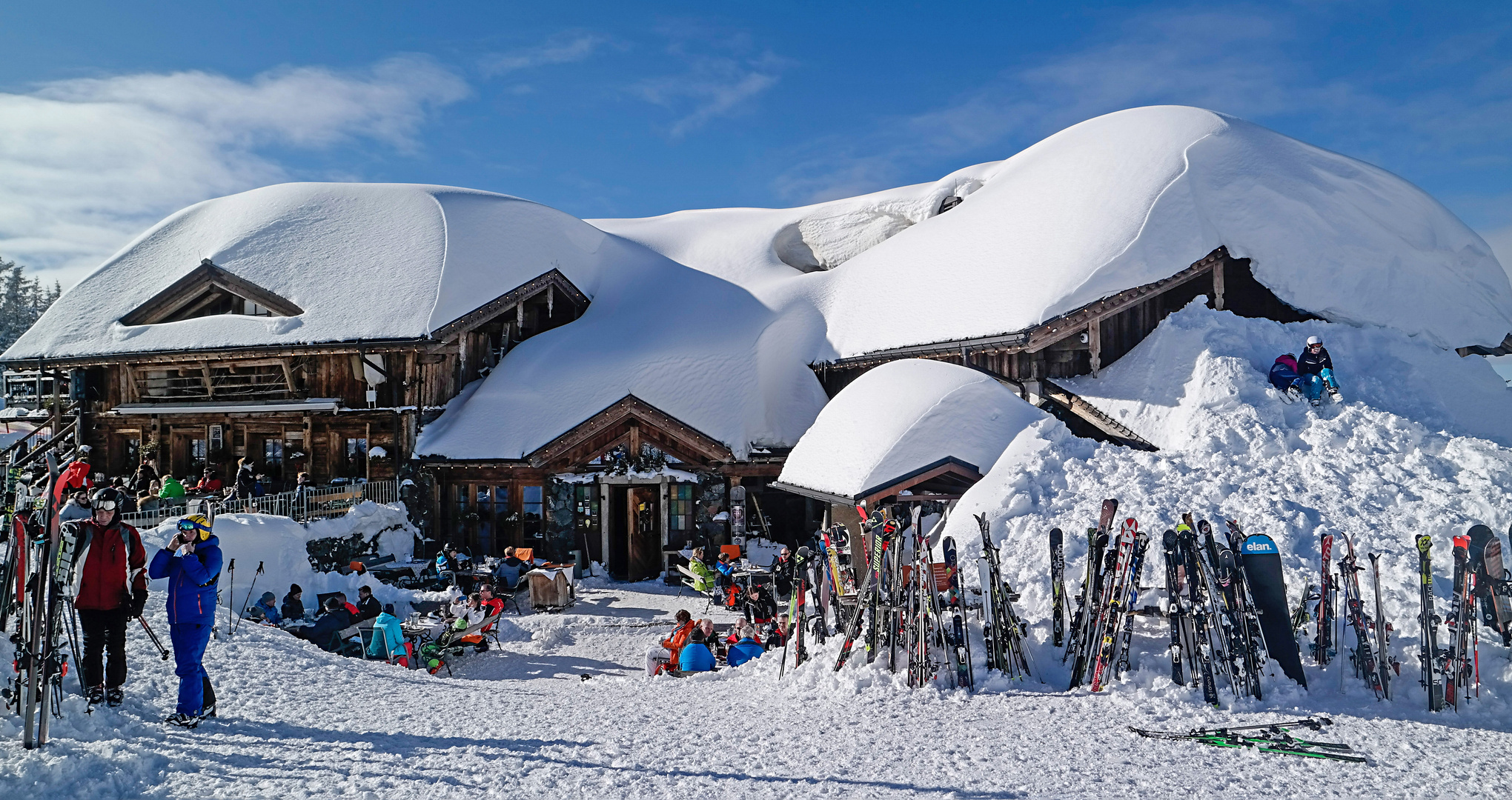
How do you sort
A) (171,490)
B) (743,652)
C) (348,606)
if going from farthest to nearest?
(171,490)
(348,606)
(743,652)

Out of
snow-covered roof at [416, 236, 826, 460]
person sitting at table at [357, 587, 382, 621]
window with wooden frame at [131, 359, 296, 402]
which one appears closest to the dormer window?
window with wooden frame at [131, 359, 296, 402]

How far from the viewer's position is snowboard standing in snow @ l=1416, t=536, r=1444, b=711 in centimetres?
720

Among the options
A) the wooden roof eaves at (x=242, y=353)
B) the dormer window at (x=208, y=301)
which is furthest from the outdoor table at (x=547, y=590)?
the dormer window at (x=208, y=301)

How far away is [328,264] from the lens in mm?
23156

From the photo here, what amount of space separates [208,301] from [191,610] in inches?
793

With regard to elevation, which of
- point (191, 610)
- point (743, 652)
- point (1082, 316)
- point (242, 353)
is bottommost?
point (743, 652)

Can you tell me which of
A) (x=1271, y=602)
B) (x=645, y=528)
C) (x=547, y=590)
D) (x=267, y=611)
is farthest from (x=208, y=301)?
(x=1271, y=602)

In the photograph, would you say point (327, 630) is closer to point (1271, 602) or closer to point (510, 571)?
point (510, 571)

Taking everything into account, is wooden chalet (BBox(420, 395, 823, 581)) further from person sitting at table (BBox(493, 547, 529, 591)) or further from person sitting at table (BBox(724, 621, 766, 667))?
person sitting at table (BBox(724, 621, 766, 667))

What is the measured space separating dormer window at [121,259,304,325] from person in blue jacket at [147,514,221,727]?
17.3 meters

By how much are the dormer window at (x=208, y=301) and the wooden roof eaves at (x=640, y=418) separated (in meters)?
9.02

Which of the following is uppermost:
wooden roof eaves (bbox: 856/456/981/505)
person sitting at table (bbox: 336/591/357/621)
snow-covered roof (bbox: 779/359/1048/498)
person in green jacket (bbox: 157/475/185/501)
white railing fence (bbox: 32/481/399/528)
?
snow-covered roof (bbox: 779/359/1048/498)

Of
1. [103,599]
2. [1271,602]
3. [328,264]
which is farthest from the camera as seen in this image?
[328,264]

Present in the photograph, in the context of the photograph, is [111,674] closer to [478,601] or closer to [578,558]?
[478,601]
